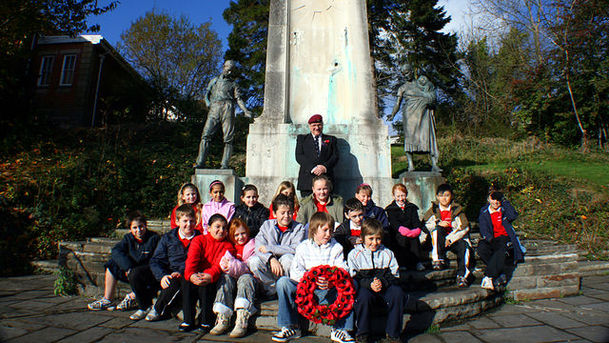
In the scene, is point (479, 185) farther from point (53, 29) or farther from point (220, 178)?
point (53, 29)

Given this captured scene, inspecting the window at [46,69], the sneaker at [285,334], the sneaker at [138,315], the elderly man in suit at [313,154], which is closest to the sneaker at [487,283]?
the sneaker at [285,334]

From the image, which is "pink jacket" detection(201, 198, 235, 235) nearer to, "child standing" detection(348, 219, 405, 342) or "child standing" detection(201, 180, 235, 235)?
"child standing" detection(201, 180, 235, 235)

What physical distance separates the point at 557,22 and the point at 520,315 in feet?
60.2

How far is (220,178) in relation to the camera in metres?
6.07

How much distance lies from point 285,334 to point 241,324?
41cm

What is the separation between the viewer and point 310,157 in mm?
5566

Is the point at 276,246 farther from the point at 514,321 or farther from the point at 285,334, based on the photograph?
the point at 514,321

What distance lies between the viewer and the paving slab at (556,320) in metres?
3.37

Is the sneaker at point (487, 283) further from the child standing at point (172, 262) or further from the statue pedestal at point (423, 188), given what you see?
the child standing at point (172, 262)

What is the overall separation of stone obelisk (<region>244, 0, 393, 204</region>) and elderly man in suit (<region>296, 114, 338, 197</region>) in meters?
0.75

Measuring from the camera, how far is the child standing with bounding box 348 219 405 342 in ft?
9.77

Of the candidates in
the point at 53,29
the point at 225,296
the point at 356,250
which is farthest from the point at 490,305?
the point at 53,29

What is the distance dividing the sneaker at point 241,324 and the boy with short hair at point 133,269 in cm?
119

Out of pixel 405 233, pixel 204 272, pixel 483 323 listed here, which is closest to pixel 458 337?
pixel 483 323
